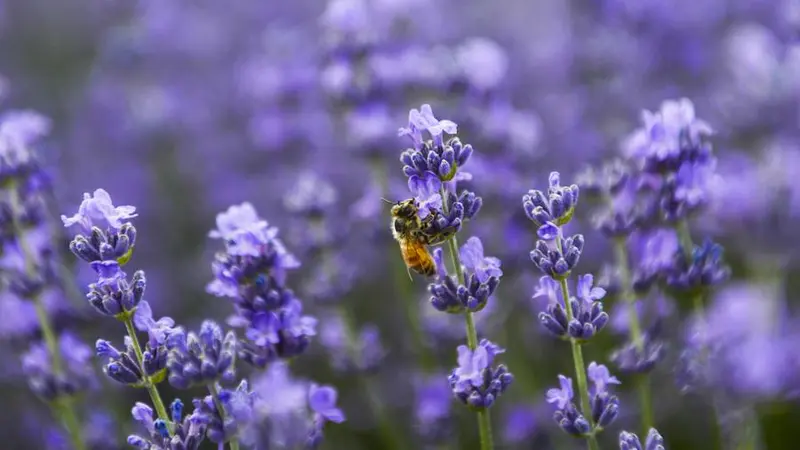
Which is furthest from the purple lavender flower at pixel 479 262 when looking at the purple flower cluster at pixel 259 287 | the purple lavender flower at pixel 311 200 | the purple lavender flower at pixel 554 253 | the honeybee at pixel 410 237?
the purple lavender flower at pixel 311 200

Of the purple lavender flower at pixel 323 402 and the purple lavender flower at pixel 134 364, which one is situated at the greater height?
the purple lavender flower at pixel 134 364

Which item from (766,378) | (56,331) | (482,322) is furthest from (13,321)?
(766,378)

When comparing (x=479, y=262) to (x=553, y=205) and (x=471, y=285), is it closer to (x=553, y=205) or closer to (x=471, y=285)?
(x=471, y=285)

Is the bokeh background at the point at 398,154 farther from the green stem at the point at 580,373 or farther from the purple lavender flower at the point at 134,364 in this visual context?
the purple lavender flower at the point at 134,364

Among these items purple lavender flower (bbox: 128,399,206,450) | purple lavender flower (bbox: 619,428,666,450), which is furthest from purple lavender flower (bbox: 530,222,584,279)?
purple lavender flower (bbox: 128,399,206,450)

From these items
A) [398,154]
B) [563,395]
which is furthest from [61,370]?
[398,154]

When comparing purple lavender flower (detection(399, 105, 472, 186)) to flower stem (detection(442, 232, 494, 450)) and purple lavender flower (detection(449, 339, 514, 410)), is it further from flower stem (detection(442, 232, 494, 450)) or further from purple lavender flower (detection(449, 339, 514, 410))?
purple lavender flower (detection(449, 339, 514, 410))
